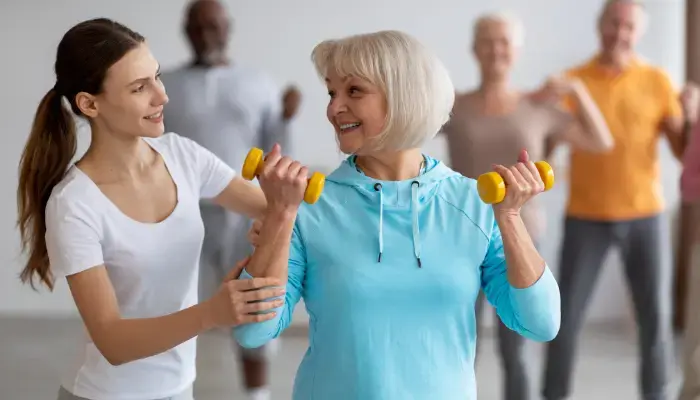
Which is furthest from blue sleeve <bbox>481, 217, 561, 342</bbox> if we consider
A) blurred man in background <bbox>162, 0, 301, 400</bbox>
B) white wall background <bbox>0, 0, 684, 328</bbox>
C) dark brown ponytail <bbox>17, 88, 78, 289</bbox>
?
white wall background <bbox>0, 0, 684, 328</bbox>

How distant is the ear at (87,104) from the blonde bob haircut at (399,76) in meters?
0.43

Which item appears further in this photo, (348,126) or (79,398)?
(79,398)

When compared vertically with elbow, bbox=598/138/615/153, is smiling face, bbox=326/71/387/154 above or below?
above

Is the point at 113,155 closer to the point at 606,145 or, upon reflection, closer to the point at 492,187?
the point at 492,187

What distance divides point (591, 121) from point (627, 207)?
0.35 m

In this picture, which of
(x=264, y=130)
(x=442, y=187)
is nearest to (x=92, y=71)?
(x=442, y=187)

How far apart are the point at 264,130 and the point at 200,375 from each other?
1240mm

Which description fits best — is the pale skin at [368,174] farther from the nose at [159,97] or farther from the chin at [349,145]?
the nose at [159,97]

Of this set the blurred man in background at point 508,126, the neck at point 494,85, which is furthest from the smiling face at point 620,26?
the neck at point 494,85

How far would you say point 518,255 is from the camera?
1455mm

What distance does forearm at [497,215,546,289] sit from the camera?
145 centimetres

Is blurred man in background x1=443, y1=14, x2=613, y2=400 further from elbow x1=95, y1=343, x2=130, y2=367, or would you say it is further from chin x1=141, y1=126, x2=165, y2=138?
elbow x1=95, y1=343, x2=130, y2=367

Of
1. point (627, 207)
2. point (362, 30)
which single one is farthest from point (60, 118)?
point (362, 30)

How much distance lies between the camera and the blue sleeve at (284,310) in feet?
4.76
